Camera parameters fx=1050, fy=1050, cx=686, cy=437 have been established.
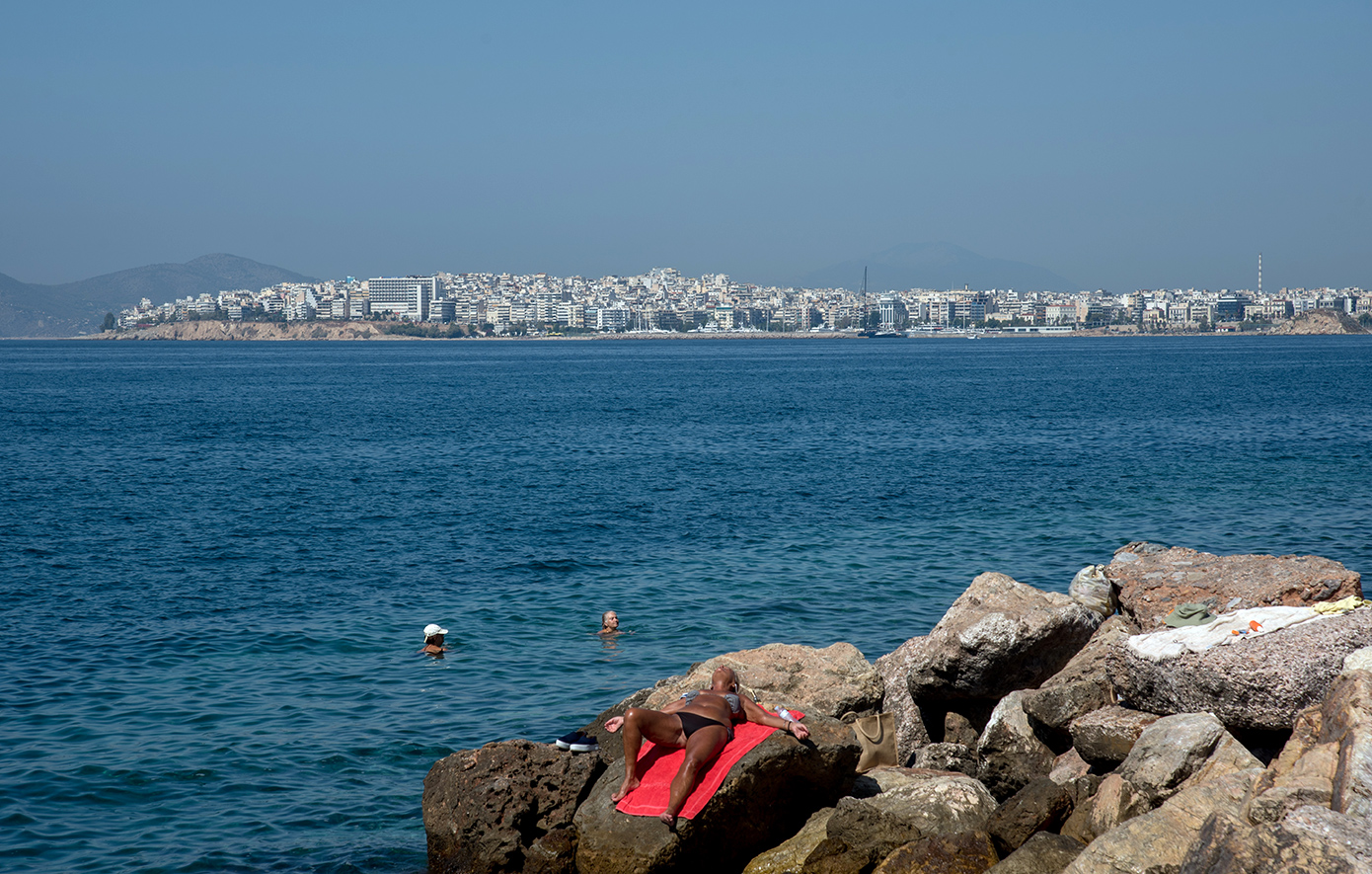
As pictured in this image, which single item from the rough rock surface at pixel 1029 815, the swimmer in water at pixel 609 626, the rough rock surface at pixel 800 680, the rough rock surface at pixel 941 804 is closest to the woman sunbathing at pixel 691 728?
the rough rock surface at pixel 941 804

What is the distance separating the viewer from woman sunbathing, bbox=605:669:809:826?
22.4 feet

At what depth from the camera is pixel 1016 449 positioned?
33.7 meters

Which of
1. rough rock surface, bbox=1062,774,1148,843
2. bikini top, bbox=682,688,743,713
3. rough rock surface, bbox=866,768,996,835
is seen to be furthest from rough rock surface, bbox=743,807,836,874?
rough rock surface, bbox=1062,774,1148,843

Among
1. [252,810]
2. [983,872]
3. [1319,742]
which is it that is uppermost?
[1319,742]

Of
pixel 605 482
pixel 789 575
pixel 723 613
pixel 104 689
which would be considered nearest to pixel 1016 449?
pixel 605 482

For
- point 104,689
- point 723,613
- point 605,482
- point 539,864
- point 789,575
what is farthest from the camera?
point 605,482

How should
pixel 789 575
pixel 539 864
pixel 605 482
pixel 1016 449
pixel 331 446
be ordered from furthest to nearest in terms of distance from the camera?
pixel 331 446, pixel 1016 449, pixel 605 482, pixel 789 575, pixel 539 864

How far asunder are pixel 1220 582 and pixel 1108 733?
2.99 metres

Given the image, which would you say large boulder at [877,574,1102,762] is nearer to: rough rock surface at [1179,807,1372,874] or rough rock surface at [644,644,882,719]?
rough rock surface at [644,644,882,719]

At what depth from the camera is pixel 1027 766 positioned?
7.86m

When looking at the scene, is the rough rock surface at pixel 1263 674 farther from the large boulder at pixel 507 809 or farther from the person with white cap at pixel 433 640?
the person with white cap at pixel 433 640

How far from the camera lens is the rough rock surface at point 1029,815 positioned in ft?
21.5

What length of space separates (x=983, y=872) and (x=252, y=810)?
6173 millimetres

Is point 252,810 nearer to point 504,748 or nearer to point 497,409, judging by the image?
point 504,748
